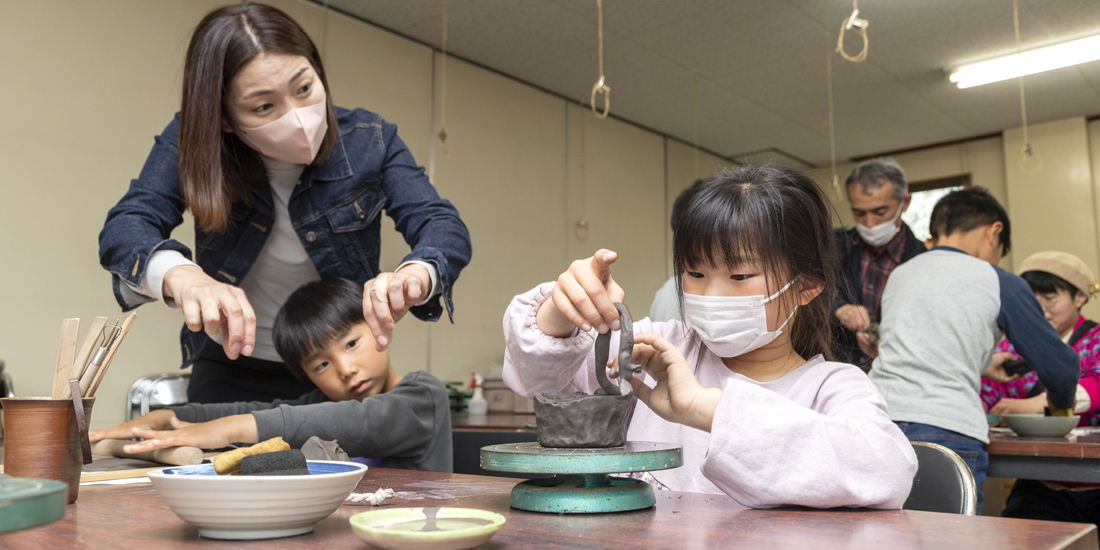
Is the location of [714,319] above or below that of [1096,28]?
below

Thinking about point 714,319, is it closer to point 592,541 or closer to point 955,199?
point 592,541

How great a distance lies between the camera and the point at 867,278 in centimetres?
348

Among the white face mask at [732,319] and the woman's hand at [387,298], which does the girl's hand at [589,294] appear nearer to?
the white face mask at [732,319]

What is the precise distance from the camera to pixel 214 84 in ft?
4.64

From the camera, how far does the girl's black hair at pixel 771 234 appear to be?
1090 mm

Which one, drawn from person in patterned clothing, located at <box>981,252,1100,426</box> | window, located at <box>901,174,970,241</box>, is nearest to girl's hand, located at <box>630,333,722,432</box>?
person in patterned clothing, located at <box>981,252,1100,426</box>

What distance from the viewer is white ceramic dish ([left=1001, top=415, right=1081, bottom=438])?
2.26 m

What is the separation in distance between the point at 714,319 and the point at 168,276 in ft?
2.82

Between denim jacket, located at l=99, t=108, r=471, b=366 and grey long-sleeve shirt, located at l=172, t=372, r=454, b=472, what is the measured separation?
0.56 feet

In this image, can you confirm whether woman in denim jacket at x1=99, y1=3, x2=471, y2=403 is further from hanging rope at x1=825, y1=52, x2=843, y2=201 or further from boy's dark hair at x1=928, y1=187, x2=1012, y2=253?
hanging rope at x1=825, y1=52, x2=843, y2=201

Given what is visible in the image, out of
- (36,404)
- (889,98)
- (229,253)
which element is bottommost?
(36,404)

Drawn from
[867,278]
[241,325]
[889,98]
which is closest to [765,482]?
[241,325]

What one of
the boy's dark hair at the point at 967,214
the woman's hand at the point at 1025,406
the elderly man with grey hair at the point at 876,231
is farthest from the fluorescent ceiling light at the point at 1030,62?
the woman's hand at the point at 1025,406

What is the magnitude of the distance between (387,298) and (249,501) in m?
0.59
